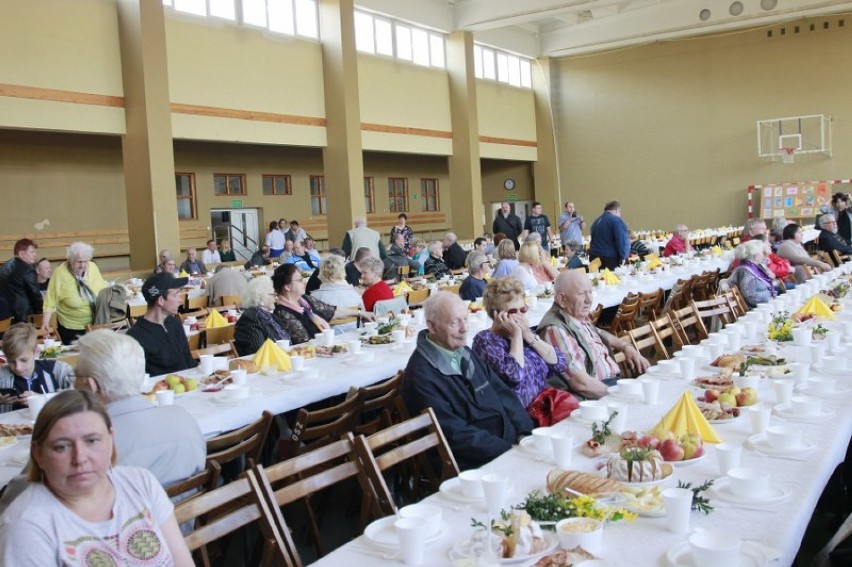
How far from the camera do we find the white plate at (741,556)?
6.12ft

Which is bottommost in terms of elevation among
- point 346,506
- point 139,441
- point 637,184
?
point 346,506

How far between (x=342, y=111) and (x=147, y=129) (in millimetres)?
4543

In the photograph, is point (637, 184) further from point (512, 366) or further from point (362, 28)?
point (512, 366)

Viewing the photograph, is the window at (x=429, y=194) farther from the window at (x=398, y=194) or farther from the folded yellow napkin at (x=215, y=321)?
the folded yellow napkin at (x=215, y=321)

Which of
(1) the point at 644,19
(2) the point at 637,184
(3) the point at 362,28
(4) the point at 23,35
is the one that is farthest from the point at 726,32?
(4) the point at 23,35

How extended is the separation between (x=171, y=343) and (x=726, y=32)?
19.9 meters

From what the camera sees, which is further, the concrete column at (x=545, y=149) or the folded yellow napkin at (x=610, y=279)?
the concrete column at (x=545, y=149)

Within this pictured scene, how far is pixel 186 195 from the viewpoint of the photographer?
1678 centimetres

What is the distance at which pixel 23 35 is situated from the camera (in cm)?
1212

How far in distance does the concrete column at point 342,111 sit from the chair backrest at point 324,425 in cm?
1316

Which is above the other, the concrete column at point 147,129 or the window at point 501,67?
the window at point 501,67

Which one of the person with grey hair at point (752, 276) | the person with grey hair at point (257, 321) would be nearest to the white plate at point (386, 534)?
the person with grey hair at point (257, 321)

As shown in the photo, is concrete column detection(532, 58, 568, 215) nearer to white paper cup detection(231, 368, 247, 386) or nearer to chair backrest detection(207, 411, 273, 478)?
white paper cup detection(231, 368, 247, 386)

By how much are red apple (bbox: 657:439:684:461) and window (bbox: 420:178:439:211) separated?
20.4m
